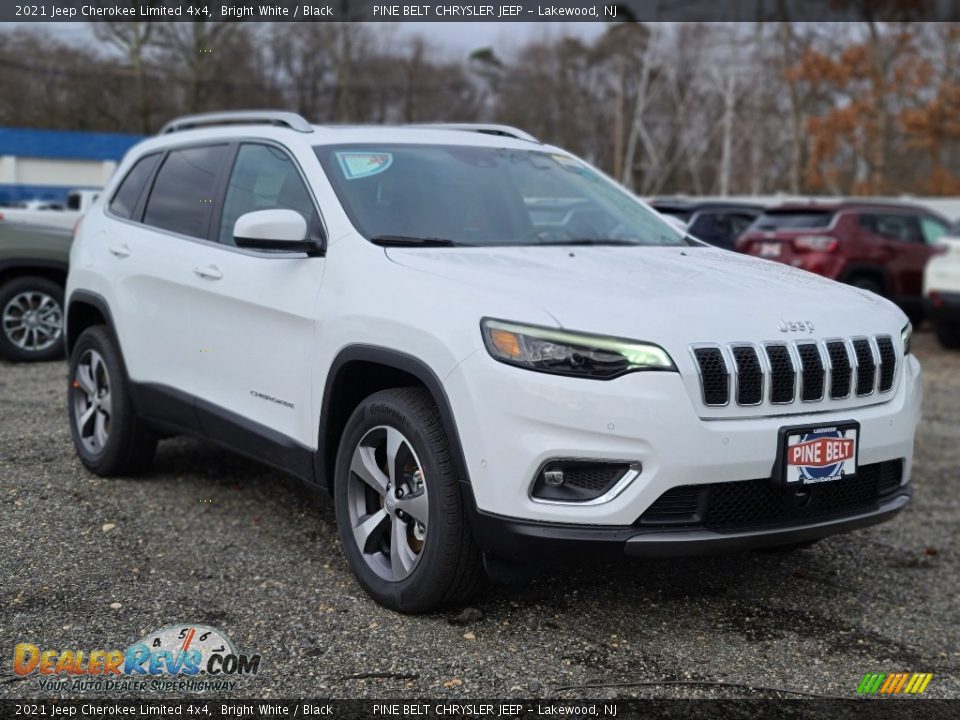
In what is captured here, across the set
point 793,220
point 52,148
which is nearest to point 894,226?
point 793,220

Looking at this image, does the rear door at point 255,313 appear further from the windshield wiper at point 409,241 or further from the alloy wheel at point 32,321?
the alloy wheel at point 32,321

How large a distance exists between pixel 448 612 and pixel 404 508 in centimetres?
41

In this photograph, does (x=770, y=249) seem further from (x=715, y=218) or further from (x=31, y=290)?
(x=31, y=290)

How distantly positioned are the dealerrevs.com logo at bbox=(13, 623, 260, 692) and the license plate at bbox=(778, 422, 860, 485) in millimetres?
1797

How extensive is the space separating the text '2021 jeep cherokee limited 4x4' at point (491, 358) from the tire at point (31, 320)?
Result: 4493 millimetres

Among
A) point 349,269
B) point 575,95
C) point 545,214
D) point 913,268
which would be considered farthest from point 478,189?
point 575,95

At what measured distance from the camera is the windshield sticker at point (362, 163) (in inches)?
175

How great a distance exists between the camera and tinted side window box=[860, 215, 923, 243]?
13625 mm

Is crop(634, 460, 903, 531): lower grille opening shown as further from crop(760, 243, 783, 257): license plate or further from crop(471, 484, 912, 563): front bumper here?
crop(760, 243, 783, 257): license plate

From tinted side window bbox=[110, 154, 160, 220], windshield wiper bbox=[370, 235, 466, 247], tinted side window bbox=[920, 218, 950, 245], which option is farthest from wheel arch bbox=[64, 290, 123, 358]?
tinted side window bbox=[920, 218, 950, 245]

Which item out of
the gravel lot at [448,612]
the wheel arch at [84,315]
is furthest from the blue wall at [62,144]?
the gravel lot at [448,612]

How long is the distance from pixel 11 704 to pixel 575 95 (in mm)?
54501

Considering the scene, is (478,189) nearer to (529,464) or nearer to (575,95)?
(529,464)

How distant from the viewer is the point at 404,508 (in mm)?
3742
